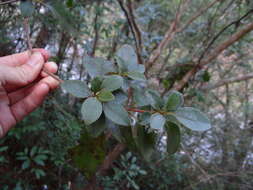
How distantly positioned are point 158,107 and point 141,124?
48 mm

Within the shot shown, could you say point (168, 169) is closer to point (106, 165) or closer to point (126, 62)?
point (106, 165)

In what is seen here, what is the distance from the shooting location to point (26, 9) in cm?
70

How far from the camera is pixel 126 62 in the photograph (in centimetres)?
57

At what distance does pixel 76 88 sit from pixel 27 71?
0.32 metres

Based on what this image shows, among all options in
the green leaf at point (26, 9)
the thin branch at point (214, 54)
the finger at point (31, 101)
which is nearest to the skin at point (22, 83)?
the finger at point (31, 101)

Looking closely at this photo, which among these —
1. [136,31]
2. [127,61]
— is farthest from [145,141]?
[136,31]

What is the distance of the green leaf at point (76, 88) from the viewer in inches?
18.4

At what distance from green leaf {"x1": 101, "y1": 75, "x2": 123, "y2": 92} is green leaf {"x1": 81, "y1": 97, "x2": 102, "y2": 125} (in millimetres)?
37

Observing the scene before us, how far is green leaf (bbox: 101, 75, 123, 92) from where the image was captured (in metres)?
0.47

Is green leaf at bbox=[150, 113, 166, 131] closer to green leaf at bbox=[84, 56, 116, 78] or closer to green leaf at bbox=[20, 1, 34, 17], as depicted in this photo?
green leaf at bbox=[84, 56, 116, 78]

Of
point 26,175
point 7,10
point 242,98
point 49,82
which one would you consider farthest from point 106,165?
point 242,98

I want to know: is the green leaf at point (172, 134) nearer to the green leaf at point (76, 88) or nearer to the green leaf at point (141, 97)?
the green leaf at point (141, 97)

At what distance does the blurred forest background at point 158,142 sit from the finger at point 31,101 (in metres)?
0.43

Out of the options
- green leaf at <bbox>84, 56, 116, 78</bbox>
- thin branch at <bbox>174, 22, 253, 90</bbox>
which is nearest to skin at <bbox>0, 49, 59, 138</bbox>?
green leaf at <bbox>84, 56, 116, 78</bbox>
